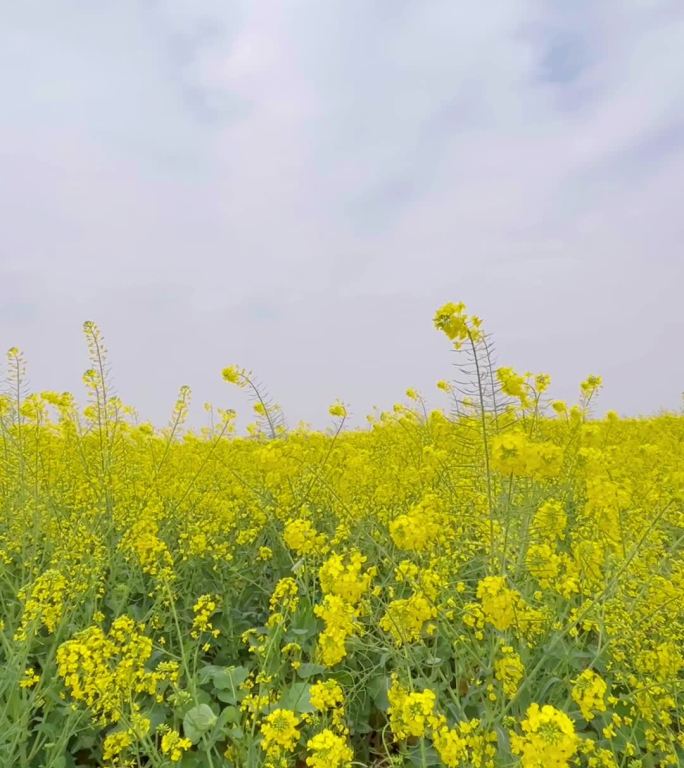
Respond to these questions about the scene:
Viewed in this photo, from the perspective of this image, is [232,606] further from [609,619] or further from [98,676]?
[609,619]

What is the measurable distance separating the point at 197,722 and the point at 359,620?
3.23ft

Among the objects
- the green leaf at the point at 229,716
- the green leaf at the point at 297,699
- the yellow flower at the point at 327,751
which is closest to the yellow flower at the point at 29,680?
the green leaf at the point at 229,716

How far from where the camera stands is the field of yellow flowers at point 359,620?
1833mm

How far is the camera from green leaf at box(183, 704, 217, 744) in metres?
2.00

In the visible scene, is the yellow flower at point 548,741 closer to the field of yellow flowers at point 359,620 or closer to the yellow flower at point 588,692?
the field of yellow flowers at point 359,620

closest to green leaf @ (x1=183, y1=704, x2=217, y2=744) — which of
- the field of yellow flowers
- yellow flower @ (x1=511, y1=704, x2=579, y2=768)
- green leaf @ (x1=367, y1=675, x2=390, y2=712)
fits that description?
the field of yellow flowers

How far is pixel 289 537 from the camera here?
2.38 m

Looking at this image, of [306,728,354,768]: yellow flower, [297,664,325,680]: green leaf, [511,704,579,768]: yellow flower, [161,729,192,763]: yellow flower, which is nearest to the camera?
[511,704,579,768]: yellow flower

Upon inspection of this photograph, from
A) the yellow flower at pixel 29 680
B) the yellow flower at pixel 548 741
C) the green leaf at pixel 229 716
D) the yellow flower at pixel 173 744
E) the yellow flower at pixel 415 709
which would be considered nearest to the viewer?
the yellow flower at pixel 548 741

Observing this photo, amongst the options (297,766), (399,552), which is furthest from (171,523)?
(297,766)

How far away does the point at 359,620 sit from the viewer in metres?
2.79

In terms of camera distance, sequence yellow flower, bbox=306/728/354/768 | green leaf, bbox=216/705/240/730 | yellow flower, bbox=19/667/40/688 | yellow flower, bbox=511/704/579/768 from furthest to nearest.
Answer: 1. green leaf, bbox=216/705/240/730
2. yellow flower, bbox=19/667/40/688
3. yellow flower, bbox=306/728/354/768
4. yellow flower, bbox=511/704/579/768

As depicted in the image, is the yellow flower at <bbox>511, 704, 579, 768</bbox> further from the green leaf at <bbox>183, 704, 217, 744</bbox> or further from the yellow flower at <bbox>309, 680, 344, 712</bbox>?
the green leaf at <bbox>183, 704, 217, 744</bbox>

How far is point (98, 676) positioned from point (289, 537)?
2.73 ft
